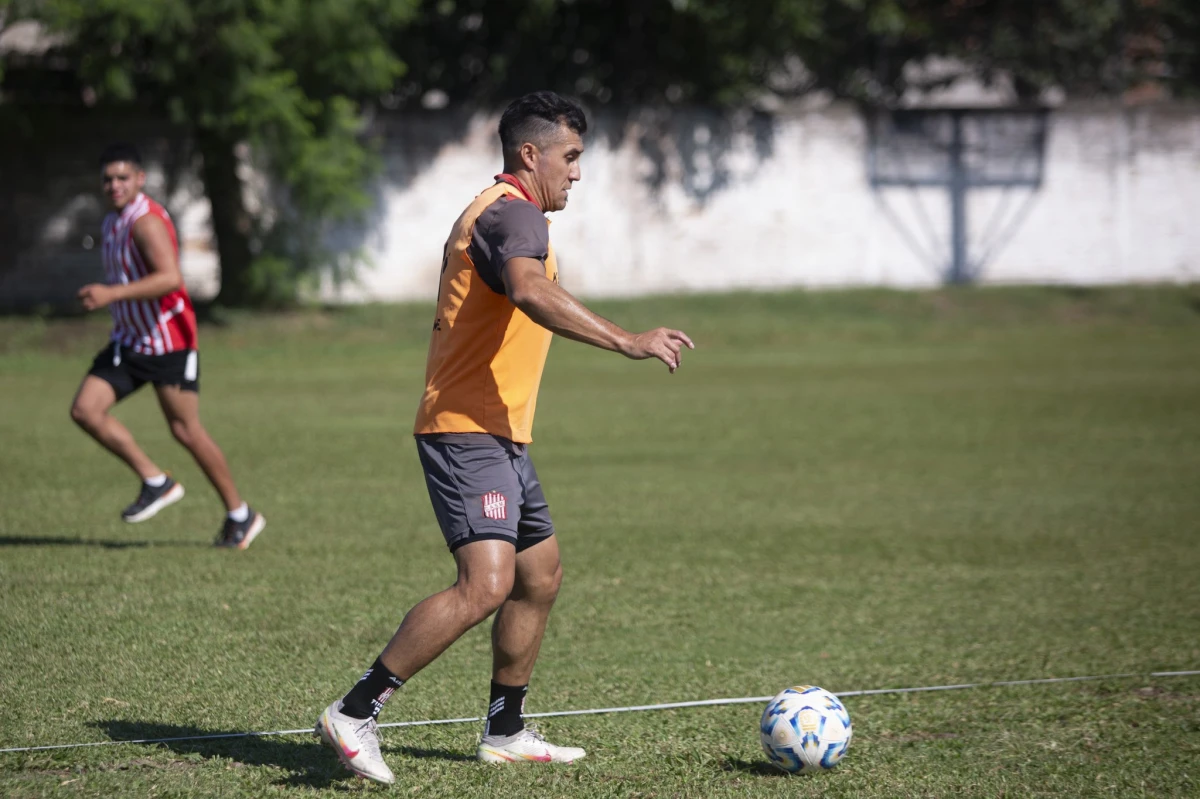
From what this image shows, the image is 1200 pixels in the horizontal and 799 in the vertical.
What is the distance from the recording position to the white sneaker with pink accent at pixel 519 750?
4.63 metres

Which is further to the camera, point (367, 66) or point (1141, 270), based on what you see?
point (1141, 270)

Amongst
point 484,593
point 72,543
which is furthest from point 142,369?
point 484,593

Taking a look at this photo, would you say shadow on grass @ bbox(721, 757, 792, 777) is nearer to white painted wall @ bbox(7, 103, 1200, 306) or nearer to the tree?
the tree

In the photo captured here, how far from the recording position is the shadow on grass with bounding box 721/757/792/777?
460 cm

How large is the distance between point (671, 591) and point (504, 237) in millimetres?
3516

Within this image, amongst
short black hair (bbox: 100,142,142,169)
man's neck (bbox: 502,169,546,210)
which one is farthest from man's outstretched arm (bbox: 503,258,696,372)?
short black hair (bbox: 100,142,142,169)

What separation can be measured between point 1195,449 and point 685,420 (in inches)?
198

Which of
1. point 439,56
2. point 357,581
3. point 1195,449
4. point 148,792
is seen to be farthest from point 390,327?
point 148,792

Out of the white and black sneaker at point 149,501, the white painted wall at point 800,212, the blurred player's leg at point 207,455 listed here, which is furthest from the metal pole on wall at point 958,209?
the blurred player's leg at point 207,455

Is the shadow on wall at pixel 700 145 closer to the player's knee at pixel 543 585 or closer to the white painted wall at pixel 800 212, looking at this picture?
the white painted wall at pixel 800 212

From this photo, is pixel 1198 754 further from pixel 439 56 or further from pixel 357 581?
pixel 439 56

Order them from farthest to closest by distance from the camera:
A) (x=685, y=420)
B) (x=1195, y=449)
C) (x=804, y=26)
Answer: (x=804, y=26) < (x=685, y=420) < (x=1195, y=449)

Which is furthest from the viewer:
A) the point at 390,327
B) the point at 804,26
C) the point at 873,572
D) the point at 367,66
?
the point at 804,26

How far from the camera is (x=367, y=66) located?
21375 mm
